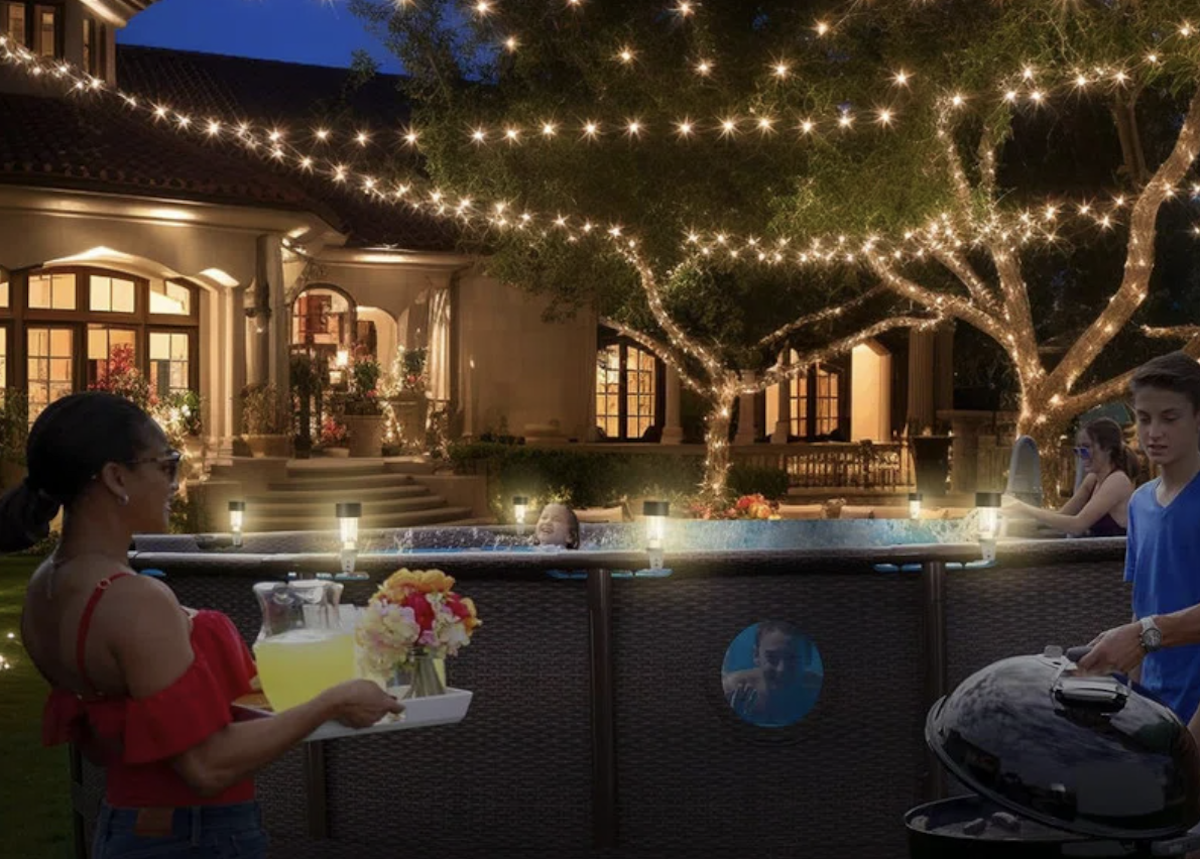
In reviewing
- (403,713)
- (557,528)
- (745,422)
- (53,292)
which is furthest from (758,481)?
(403,713)

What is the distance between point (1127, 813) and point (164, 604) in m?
1.67

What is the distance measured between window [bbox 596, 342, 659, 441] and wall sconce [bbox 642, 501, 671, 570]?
27719 mm

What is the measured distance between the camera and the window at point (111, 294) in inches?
904

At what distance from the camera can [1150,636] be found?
3.79m

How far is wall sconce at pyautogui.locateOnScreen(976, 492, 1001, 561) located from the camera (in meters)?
5.86

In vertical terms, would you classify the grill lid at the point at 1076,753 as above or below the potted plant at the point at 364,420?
below

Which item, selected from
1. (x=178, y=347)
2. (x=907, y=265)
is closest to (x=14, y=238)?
(x=178, y=347)

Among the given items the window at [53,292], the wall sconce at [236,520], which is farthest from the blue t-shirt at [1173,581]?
the window at [53,292]

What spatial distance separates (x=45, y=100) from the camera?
923 inches

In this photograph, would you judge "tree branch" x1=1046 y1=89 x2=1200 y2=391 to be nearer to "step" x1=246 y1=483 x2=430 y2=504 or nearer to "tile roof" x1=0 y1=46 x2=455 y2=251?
"step" x1=246 y1=483 x2=430 y2=504

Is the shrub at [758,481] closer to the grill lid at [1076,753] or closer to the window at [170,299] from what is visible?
the window at [170,299]

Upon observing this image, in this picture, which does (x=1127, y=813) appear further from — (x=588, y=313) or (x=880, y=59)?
(x=588, y=313)

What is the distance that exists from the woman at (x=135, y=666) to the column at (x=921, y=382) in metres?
31.4

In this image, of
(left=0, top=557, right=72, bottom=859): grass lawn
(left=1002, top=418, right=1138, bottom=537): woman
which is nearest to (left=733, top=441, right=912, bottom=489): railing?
(left=0, top=557, right=72, bottom=859): grass lawn
